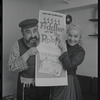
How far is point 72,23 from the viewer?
1.08m

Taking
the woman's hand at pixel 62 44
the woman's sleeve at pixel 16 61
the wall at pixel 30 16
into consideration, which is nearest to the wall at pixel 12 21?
the wall at pixel 30 16

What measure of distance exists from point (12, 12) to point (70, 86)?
24.8 inches

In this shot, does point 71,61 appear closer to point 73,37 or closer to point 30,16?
point 73,37

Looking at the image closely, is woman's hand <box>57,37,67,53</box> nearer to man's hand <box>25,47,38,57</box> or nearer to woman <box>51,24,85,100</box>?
woman <box>51,24,85,100</box>

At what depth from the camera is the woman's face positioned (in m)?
1.01

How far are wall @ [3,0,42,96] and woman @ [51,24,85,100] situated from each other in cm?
30

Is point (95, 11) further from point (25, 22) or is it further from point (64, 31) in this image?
point (25, 22)

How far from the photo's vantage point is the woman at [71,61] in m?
1.02

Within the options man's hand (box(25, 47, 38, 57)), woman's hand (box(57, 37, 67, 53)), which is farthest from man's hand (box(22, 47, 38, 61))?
woman's hand (box(57, 37, 67, 53))

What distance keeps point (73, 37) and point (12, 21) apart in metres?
0.44

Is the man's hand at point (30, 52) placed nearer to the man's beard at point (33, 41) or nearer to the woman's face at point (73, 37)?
the man's beard at point (33, 41)

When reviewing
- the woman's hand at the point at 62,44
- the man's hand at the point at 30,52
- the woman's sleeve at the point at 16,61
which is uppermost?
the woman's hand at the point at 62,44

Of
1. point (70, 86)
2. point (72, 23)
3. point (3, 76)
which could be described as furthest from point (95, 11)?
point (3, 76)

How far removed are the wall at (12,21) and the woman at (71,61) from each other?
0.30m
